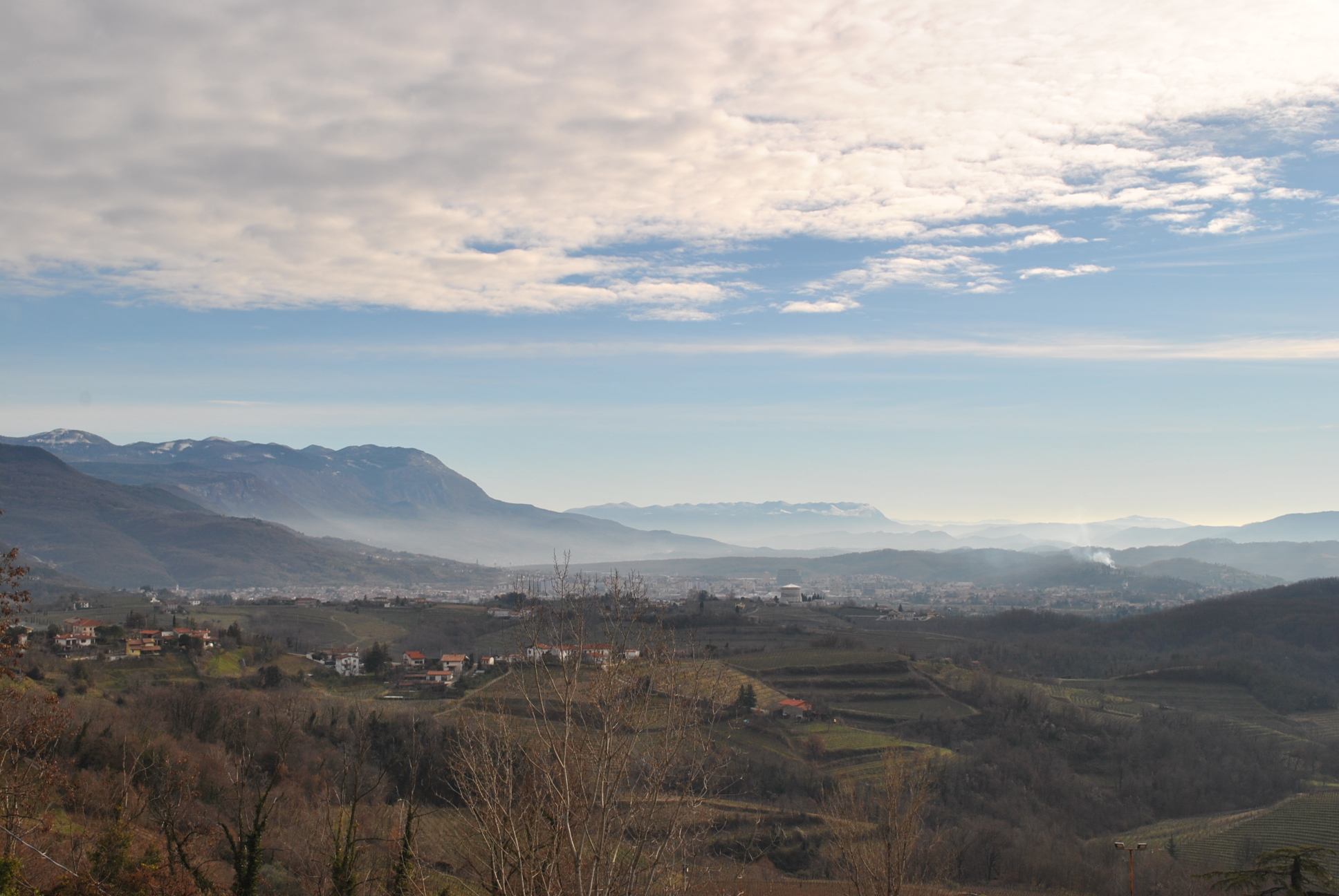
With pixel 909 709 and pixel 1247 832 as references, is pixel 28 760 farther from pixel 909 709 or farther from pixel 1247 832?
pixel 909 709

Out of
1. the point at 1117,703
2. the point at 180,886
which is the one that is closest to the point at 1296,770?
the point at 1117,703

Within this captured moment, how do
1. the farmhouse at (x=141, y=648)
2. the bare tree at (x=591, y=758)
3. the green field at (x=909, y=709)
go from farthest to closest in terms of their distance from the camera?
the green field at (x=909, y=709) < the farmhouse at (x=141, y=648) < the bare tree at (x=591, y=758)

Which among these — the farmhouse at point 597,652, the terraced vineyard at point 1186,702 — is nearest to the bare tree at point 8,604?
the farmhouse at point 597,652

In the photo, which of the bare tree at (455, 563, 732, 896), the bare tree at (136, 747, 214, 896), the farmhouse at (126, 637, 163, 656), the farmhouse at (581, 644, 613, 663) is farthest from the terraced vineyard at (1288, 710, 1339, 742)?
the farmhouse at (126, 637, 163, 656)

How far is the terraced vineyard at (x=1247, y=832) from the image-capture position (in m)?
40.0

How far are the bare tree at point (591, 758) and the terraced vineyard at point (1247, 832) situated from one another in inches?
1461

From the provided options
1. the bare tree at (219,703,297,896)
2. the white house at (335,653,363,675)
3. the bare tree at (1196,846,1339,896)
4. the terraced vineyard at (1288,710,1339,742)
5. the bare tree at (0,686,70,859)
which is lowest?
the terraced vineyard at (1288,710,1339,742)

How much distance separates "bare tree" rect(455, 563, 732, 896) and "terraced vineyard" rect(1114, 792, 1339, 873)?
37105 millimetres

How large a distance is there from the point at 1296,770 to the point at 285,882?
5862 centimetres

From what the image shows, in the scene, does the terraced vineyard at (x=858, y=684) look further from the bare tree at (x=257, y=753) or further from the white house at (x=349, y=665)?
the bare tree at (x=257, y=753)

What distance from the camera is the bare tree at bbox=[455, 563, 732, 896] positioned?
1146cm

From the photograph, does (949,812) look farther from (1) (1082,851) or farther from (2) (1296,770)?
(2) (1296,770)

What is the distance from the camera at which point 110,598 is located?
128 metres

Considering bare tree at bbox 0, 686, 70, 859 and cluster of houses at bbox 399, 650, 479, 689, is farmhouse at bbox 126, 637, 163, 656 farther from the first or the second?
bare tree at bbox 0, 686, 70, 859
